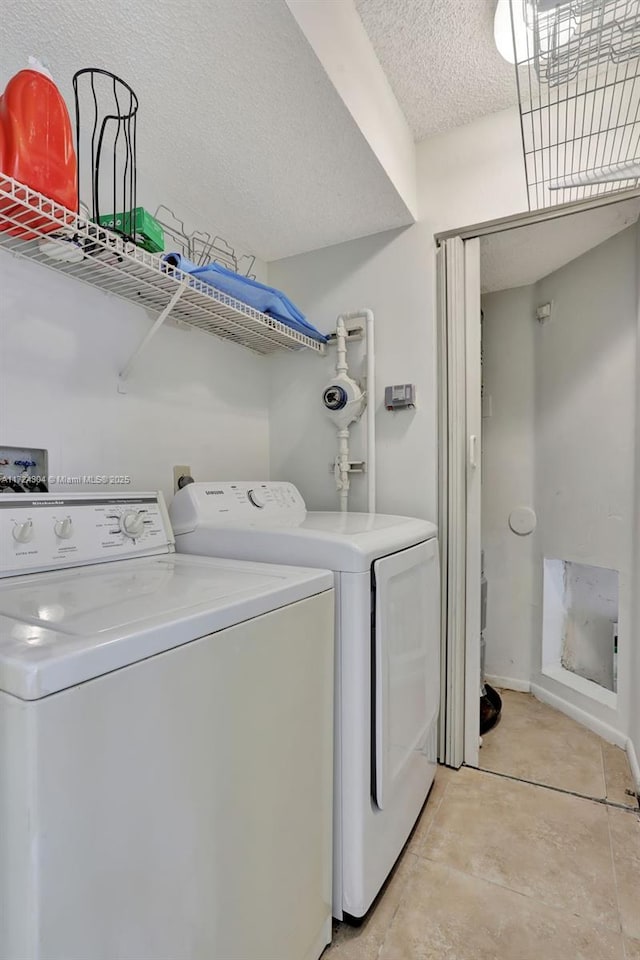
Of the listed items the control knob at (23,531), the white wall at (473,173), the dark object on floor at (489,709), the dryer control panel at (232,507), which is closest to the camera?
the control knob at (23,531)

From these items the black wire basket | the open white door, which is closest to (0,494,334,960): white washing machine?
the black wire basket

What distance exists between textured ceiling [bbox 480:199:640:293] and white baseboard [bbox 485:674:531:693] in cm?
224

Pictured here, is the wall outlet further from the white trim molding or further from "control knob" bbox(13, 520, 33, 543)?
the white trim molding

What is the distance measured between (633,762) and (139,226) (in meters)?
2.55

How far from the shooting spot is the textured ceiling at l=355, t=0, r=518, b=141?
1424mm

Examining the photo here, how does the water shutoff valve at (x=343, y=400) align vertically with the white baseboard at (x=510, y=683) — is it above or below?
above

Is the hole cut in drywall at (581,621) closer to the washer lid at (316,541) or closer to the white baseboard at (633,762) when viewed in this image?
the white baseboard at (633,762)

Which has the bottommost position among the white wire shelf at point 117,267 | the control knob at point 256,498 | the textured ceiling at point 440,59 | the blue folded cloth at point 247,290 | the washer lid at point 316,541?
the washer lid at point 316,541

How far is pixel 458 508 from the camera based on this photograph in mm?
1968

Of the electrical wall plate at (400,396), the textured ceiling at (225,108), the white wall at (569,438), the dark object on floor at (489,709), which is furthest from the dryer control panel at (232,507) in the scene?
the white wall at (569,438)

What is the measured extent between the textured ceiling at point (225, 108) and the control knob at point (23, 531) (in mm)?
1154

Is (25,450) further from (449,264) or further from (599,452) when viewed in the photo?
(599,452)

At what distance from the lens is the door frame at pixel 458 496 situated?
196 centimetres

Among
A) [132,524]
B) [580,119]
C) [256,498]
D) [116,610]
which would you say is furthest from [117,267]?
[580,119]
